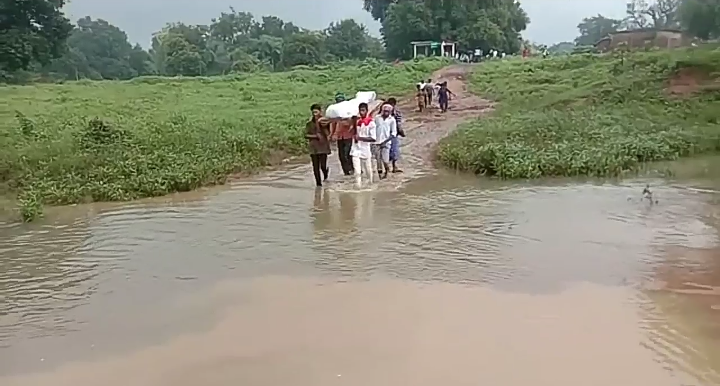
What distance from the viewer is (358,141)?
12672mm

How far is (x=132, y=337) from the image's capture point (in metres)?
6.45

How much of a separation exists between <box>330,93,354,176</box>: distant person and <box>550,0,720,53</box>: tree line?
45.3 meters

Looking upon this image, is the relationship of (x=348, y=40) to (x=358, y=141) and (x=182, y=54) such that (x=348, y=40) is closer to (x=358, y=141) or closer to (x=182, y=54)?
(x=182, y=54)

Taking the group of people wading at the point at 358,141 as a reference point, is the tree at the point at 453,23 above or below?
above

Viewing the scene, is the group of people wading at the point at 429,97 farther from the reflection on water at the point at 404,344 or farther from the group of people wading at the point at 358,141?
the reflection on water at the point at 404,344

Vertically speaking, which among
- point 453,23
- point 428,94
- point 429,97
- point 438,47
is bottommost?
point 429,97

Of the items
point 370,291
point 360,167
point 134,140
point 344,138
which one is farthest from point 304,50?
point 370,291

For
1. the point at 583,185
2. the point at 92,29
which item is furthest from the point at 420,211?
the point at 92,29

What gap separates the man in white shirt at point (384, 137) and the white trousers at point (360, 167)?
0.44 m

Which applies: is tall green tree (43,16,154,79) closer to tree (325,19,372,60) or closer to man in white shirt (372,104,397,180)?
tree (325,19,372,60)

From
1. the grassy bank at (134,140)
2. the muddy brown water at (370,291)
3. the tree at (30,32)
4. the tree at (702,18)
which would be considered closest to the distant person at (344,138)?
the muddy brown water at (370,291)

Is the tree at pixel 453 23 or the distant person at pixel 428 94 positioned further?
the tree at pixel 453 23

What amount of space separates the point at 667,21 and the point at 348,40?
35902 millimetres

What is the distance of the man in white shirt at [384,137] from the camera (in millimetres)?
13359
